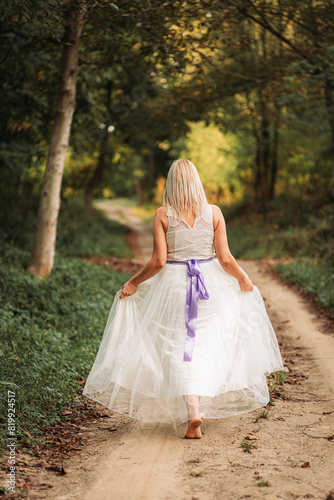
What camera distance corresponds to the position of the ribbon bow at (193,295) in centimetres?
467

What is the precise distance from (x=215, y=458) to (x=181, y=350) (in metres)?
0.96

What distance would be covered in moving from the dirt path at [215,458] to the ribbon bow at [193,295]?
0.92m

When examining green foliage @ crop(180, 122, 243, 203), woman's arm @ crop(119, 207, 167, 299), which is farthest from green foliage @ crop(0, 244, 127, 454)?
green foliage @ crop(180, 122, 243, 203)

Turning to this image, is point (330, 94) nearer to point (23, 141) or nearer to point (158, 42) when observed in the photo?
point (158, 42)

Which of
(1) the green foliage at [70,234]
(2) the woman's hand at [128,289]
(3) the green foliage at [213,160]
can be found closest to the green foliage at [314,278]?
(2) the woman's hand at [128,289]

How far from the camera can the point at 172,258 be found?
480 cm

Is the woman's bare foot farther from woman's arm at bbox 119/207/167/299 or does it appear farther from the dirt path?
woman's arm at bbox 119/207/167/299

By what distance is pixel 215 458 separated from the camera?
4.15 metres

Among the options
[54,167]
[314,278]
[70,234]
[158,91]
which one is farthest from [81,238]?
[314,278]

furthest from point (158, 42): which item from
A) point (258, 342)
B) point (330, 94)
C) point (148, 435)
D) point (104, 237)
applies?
point (104, 237)

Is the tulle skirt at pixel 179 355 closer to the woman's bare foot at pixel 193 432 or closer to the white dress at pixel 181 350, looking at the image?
the white dress at pixel 181 350

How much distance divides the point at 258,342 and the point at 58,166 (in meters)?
6.32

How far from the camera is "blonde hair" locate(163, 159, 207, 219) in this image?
464 cm

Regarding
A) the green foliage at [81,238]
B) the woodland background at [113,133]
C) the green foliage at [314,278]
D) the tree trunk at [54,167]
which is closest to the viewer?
the woodland background at [113,133]
